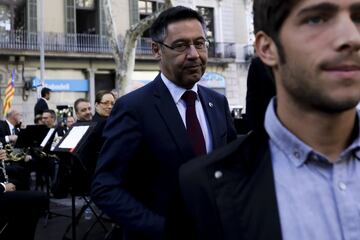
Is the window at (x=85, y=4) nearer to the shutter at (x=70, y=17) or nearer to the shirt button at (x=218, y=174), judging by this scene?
the shutter at (x=70, y=17)

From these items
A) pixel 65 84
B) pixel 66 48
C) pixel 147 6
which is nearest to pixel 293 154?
pixel 65 84

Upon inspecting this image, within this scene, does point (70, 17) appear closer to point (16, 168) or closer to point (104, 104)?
point (16, 168)

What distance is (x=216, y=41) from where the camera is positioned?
24.4 metres

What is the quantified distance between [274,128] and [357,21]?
0.99ft

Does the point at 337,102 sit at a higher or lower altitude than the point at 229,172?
higher

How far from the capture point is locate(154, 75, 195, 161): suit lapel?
212 cm

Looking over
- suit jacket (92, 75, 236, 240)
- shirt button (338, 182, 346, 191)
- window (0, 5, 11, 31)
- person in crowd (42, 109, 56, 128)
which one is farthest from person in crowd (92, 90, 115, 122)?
window (0, 5, 11, 31)

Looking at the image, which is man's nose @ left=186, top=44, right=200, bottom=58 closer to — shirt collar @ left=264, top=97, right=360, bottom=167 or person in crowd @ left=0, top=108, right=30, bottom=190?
shirt collar @ left=264, top=97, right=360, bottom=167

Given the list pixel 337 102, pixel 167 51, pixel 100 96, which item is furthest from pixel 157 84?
pixel 100 96

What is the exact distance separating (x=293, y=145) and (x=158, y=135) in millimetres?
1040

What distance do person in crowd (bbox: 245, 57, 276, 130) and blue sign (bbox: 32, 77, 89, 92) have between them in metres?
18.5

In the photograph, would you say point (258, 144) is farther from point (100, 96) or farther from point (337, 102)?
point (100, 96)

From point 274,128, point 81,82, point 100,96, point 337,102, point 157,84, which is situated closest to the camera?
point 337,102

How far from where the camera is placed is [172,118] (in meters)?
2.19
